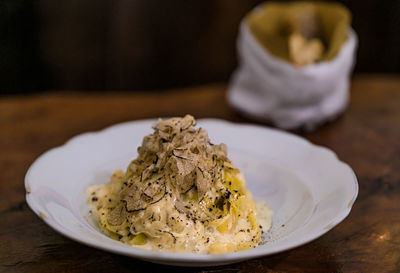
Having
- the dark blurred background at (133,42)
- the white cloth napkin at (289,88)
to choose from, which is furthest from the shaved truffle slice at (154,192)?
the dark blurred background at (133,42)

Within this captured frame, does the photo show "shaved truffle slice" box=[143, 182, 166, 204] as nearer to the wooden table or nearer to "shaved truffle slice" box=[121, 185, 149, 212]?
"shaved truffle slice" box=[121, 185, 149, 212]

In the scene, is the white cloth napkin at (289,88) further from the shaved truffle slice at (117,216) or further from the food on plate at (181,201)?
the shaved truffle slice at (117,216)

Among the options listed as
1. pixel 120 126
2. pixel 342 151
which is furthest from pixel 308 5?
pixel 120 126

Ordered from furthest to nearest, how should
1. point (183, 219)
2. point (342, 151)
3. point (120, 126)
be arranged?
point (342, 151), point (120, 126), point (183, 219)

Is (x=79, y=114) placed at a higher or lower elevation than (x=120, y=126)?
lower

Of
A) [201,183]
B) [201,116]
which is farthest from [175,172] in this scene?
[201,116]

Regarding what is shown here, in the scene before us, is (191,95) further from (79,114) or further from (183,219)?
(183,219)

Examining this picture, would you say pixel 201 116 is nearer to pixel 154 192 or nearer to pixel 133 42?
pixel 154 192
